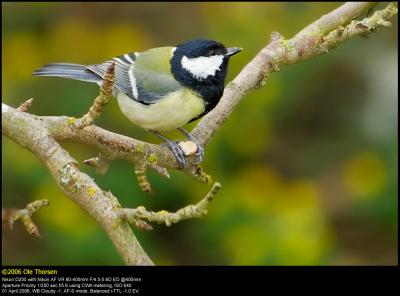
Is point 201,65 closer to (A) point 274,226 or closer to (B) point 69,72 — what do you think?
(B) point 69,72

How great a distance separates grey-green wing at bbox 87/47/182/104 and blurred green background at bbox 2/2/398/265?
78cm

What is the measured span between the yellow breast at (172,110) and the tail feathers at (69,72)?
206mm

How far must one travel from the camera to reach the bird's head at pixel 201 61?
7.14 ft

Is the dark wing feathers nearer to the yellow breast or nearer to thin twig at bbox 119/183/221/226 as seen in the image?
the yellow breast

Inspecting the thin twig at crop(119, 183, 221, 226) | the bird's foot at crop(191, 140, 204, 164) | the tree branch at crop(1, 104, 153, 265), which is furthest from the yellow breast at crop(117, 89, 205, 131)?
the thin twig at crop(119, 183, 221, 226)

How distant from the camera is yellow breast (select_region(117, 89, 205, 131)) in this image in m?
2.15

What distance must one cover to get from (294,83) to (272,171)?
20.0 inches

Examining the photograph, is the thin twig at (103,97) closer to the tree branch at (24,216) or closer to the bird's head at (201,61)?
the tree branch at (24,216)

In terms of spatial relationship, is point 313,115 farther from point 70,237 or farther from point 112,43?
point 70,237

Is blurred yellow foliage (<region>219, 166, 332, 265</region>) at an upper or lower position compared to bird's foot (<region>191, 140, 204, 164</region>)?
lower

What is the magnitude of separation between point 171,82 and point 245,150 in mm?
1296

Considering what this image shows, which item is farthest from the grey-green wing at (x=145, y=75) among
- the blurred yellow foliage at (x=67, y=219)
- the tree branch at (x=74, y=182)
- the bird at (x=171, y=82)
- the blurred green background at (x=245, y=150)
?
the blurred yellow foliage at (x=67, y=219)
